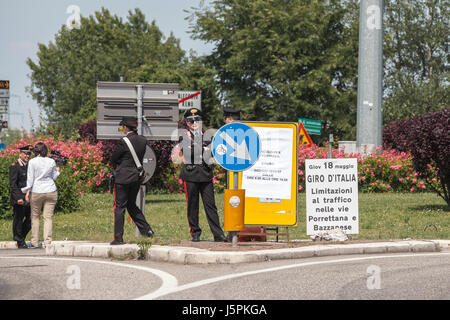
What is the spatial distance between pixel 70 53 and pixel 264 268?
6684 centimetres

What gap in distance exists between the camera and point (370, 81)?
31.4 m

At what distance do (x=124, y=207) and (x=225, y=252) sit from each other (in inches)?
90.8

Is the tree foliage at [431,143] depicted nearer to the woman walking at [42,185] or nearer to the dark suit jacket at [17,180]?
the woman walking at [42,185]

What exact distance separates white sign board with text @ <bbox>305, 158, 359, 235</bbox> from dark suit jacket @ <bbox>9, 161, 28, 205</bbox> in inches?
219

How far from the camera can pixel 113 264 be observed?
1073 cm

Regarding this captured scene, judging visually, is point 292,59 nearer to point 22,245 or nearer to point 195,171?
point 22,245

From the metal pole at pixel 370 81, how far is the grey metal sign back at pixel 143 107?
18138mm

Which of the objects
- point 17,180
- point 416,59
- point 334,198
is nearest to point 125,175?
point 334,198

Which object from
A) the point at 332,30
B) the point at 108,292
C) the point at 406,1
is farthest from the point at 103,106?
the point at 406,1

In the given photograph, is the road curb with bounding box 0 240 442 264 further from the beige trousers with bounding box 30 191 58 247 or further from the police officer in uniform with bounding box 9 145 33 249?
the police officer in uniform with bounding box 9 145 33 249

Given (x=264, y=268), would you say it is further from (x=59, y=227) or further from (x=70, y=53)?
(x=70, y=53)

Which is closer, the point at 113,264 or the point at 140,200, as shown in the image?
the point at 113,264

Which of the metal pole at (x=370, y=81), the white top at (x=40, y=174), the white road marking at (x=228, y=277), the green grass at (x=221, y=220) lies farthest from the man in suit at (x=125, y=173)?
the metal pole at (x=370, y=81)

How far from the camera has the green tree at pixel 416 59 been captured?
195 feet
